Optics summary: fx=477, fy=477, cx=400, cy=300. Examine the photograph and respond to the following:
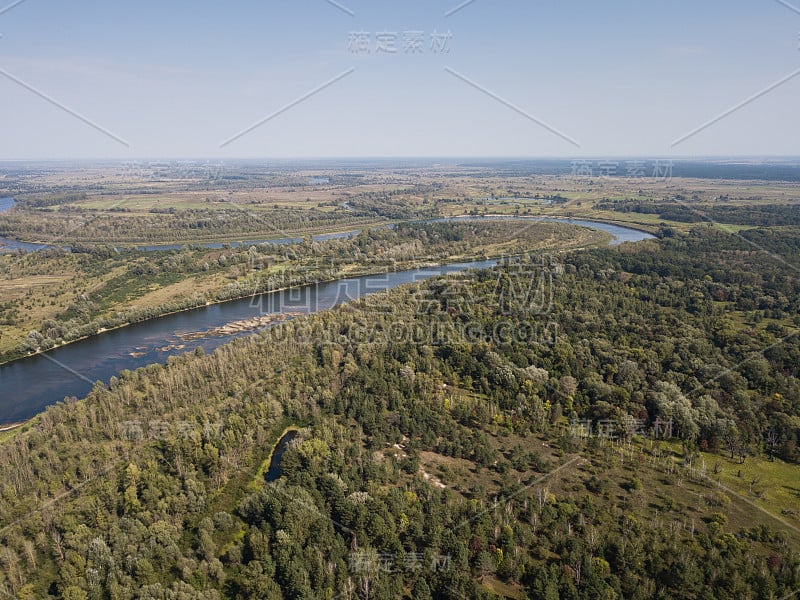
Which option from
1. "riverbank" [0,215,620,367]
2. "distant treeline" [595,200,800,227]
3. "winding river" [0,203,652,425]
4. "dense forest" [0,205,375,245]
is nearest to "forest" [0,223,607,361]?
"riverbank" [0,215,620,367]

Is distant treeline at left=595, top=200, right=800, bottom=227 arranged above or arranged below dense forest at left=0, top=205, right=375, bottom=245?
above

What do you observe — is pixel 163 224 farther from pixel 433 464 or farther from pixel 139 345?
pixel 433 464

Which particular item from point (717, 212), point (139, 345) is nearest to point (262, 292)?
point (139, 345)

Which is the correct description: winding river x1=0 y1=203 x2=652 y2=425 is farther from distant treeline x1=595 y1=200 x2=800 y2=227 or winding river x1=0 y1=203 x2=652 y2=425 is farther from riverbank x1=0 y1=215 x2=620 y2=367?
distant treeline x1=595 y1=200 x2=800 y2=227

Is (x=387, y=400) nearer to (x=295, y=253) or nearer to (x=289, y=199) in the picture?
(x=295, y=253)

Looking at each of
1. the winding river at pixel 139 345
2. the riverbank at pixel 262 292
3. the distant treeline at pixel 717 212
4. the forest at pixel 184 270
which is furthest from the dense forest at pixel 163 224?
the distant treeline at pixel 717 212
